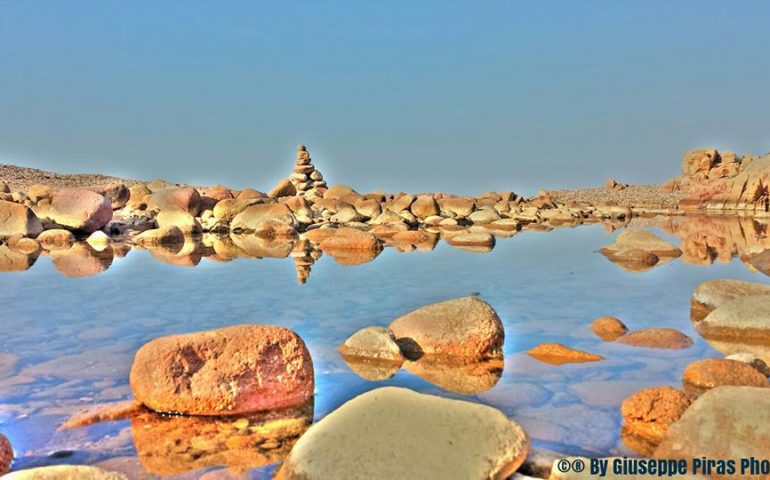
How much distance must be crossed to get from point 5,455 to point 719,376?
4.65 m

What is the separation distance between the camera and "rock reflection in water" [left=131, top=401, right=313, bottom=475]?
3.45m

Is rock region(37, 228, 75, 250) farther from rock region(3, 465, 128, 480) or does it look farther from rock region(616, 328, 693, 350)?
rock region(3, 465, 128, 480)

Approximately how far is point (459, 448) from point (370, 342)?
2438 mm

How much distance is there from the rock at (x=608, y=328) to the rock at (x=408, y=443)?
123 inches

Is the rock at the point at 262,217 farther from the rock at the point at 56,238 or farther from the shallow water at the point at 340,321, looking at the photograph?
the shallow water at the point at 340,321

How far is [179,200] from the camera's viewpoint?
70.8 ft

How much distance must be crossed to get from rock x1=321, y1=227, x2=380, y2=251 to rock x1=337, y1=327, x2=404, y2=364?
9.27 metres

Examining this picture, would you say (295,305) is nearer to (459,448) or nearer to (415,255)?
(459,448)

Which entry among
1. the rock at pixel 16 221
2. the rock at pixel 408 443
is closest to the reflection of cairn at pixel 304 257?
the rock at pixel 408 443

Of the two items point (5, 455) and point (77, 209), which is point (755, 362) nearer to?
point (5, 455)

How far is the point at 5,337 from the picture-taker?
627 cm

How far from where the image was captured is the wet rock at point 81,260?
11.3 m

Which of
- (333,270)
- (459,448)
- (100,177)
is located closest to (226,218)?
(333,270)

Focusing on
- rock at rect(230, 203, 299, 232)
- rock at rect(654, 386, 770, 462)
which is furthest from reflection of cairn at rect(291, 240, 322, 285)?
rock at rect(654, 386, 770, 462)
